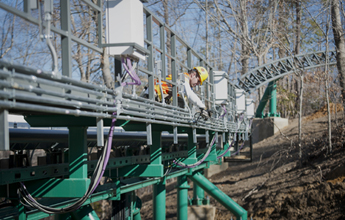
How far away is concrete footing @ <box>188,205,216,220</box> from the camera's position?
16844 millimetres

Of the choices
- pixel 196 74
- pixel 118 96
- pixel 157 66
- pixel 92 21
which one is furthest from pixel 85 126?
pixel 92 21

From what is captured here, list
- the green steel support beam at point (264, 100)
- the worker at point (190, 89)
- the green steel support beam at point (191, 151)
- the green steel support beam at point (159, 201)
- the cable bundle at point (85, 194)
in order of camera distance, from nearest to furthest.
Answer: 1. the cable bundle at point (85, 194)
2. the worker at point (190, 89)
3. the green steel support beam at point (191, 151)
4. the green steel support beam at point (159, 201)
5. the green steel support beam at point (264, 100)

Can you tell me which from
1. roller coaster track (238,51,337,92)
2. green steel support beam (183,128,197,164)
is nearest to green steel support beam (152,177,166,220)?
green steel support beam (183,128,197,164)

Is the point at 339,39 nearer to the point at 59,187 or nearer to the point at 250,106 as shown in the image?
the point at 250,106

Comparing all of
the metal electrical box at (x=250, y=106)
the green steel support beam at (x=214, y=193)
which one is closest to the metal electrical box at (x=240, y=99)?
the metal electrical box at (x=250, y=106)

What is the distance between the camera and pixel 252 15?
2428 centimetres

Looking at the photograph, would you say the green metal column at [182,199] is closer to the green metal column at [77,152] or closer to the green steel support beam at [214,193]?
the green steel support beam at [214,193]

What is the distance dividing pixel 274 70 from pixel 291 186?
12095 mm

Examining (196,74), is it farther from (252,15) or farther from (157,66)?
(252,15)

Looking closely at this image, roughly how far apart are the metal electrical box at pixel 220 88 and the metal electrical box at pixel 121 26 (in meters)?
6.78

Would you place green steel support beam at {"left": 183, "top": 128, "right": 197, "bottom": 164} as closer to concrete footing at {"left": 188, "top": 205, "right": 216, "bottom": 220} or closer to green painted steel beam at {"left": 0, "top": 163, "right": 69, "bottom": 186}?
green painted steel beam at {"left": 0, "top": 163, "right": 69, "bottom": 186}

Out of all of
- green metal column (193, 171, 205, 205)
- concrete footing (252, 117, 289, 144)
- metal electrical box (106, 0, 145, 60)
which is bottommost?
green metal column (193, 171, 205, 205)

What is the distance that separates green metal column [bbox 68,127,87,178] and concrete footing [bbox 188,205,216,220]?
1289 centimetres

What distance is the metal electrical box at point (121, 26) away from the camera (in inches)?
176
